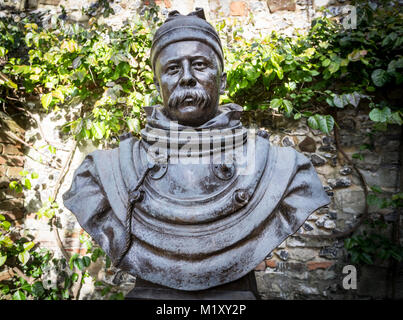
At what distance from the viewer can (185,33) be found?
1377mm

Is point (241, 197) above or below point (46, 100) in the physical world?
below

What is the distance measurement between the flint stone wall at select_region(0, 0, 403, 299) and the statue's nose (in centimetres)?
182

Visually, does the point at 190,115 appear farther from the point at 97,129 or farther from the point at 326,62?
the point at 326,62

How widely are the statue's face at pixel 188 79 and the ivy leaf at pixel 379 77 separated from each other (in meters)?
1.92

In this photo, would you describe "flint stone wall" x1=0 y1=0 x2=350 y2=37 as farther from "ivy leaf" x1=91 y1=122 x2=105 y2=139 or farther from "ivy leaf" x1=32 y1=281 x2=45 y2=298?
"ivy leaf" x1=32 y1=281 x2=45 y2=298

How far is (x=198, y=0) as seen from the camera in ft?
11.1

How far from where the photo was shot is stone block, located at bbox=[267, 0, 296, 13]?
3234 millimetres

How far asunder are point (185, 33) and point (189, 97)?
1.00 feet

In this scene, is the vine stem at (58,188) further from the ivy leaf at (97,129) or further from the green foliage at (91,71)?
the ivy leaf at (97,129)

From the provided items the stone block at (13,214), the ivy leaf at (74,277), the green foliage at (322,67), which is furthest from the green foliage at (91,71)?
the ivy leaf at (74,277)

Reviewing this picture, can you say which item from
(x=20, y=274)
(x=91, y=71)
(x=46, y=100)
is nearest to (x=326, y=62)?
(x=91, y=71)

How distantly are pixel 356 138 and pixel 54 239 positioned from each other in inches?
128

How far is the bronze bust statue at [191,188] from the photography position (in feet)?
4.02
